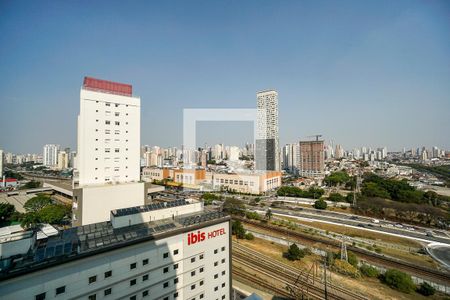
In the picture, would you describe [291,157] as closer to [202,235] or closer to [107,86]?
[107,86]

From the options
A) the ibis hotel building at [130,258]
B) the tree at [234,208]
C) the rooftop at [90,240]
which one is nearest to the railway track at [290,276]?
the ibis hotel building at [130,258]

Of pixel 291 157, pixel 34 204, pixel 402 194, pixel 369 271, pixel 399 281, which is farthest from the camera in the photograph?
pixel 291 157

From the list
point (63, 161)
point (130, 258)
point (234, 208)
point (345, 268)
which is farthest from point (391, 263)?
point (63, 161)

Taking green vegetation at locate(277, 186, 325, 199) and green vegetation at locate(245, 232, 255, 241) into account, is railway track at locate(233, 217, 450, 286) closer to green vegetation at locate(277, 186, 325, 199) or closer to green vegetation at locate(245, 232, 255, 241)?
green vegetation at locate(245, 232, 255, 241)

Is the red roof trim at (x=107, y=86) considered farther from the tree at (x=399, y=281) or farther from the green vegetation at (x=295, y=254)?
→ the tree at (x=399, y=281)

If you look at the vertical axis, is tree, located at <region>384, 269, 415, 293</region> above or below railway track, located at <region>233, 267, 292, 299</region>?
above

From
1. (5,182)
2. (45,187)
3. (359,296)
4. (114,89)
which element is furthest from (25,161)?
(359,296)

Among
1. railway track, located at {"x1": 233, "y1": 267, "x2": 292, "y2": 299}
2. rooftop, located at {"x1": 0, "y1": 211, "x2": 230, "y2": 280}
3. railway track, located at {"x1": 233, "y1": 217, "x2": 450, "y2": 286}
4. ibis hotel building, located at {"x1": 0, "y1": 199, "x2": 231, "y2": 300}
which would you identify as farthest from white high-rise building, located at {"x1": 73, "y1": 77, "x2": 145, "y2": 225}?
railway track, located at {"x1": 233, "y1": 217, "x2": 450, "y2": 286}
